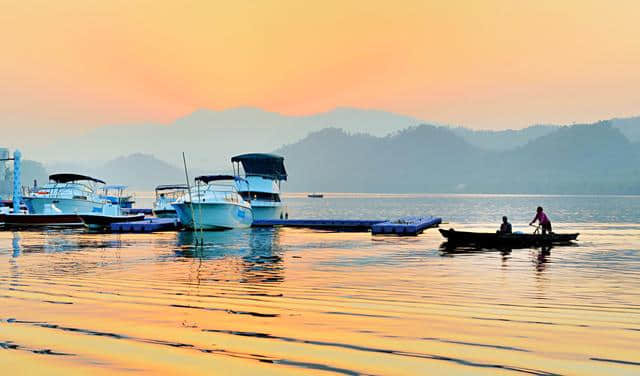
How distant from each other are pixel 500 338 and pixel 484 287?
7.64m

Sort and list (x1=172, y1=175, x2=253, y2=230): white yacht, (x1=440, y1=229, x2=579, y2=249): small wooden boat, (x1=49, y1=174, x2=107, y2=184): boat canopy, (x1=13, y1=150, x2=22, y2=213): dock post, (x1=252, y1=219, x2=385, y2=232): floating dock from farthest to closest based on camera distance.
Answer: (x1=13, y1=150, x2=22, y2=213): dock post
(x1=49, y1=174, x2=107, y2=184): boat canopy
(x1=252, y1=219, x2=385, y2=232): floating dock
(x1=172, y1=175, x2=253, y2=230): white yacht
(x1=440, y1=229, x2=579, y2=249): small wooden boat

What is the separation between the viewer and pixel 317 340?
1053cm

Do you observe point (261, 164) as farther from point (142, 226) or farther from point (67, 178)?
point (67, 178)

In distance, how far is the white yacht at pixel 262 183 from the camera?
64.8m

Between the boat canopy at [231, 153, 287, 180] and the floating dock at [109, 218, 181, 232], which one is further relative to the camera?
the boat canopy at [231, 153, 287, 180]

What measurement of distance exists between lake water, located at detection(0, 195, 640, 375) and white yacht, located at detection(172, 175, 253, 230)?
2210 cm

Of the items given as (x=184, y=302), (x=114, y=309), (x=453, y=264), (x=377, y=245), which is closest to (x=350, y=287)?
(x=184, y=302)

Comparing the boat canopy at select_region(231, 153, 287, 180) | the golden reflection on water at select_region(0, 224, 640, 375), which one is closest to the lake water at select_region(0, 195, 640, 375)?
the golden reflection on water at select_region(0, 224, 640, 375)

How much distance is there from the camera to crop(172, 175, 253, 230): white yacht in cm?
4834

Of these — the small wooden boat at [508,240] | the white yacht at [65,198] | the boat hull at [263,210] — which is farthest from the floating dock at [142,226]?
the small wooden boat at [508,240]

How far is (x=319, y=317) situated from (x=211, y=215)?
3739 centimetres

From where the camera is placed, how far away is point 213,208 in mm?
48844

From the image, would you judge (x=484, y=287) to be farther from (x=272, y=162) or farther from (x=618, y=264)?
(x=272, y=162)

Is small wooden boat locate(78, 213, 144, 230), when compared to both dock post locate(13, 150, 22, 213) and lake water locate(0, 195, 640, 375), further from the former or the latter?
lake water locate(0, 195, 640, 375)
